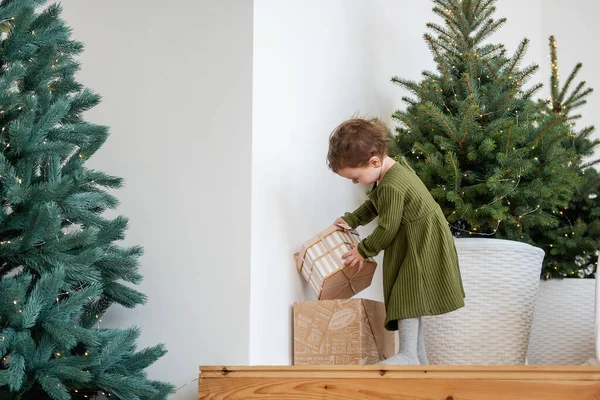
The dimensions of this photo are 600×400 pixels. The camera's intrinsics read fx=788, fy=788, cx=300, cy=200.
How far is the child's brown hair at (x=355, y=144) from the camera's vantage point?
2.31m

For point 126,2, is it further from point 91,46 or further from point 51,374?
point 51,374

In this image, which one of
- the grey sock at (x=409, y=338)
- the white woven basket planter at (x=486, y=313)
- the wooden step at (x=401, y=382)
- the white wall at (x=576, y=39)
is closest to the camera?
the wooden step at (x=401, y=382)

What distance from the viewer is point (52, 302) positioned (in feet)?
5.80

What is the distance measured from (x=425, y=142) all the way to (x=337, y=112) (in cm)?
34

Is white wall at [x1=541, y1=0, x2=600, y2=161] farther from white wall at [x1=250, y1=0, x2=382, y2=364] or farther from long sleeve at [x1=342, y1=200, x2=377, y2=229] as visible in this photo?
long sleeve at [x1=342, y1=200, x2=377, y2=229]

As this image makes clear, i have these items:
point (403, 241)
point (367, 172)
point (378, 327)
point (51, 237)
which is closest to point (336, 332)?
point (378, 327)

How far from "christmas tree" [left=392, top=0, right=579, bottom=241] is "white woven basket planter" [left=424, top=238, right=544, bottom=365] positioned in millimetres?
105

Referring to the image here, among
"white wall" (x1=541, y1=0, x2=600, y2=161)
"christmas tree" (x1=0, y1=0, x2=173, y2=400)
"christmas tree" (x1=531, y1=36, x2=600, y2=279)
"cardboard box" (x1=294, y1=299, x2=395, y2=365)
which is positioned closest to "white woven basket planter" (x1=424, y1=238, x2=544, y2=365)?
"cardboard box" (x1=294, y1=299, x2=395, y2=365)

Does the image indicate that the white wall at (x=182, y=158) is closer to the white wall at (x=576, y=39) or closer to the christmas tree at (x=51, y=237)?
the christmas tree at (x=51, y=237)

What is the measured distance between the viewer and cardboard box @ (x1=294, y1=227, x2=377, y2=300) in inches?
93.2

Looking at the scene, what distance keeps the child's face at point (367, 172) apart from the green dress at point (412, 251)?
0.05 metres

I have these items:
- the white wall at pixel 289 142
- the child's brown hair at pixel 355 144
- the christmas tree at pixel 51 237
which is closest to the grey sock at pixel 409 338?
the white wall at pixel 289 142

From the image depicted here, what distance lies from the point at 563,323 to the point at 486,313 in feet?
1.74

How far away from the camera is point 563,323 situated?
2951 mm
